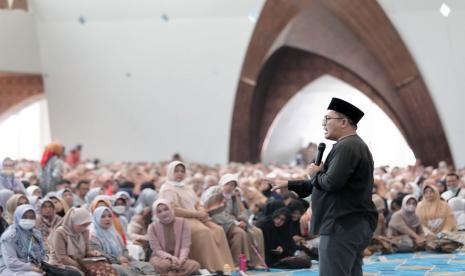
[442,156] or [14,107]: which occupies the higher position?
[14,107]

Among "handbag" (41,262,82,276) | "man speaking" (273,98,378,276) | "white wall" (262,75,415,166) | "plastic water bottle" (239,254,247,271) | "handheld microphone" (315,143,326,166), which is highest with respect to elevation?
"white wall" (262,75,415,166)

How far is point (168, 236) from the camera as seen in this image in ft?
22.7

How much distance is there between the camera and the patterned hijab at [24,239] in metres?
5.86

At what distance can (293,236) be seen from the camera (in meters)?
7.77

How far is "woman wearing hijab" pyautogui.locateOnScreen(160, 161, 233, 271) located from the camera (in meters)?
7.11

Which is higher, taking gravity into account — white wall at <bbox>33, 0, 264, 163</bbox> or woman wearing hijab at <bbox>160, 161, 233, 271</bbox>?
white wall at <bbox>33, 0, 264, 163</bbox>

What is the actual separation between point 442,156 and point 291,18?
14.8 feet

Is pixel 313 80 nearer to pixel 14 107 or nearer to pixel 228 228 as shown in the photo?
pixel 14 107

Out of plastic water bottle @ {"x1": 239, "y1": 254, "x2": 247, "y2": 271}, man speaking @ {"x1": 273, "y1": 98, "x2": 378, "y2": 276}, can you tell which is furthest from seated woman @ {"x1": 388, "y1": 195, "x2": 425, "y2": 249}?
man speaking @ {"x1": 273, "y1": 98, "x2": 378, "y2": 276}

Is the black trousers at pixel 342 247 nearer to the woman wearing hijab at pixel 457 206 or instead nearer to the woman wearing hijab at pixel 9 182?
the woman wearing hijab at pixel 9 182

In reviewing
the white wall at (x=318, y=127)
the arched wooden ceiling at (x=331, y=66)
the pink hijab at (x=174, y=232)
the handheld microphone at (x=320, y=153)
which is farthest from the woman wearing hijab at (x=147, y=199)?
the white wall at (x=318, y=127)

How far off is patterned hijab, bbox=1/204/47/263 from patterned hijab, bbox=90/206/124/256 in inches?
29.0

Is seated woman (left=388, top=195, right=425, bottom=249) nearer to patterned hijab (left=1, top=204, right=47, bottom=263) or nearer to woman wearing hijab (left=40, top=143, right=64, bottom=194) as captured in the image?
woman wearing hijab (left=40, top=143, right=64, bottom=194)

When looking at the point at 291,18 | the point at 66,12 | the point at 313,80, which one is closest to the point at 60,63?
the point at 66,12
